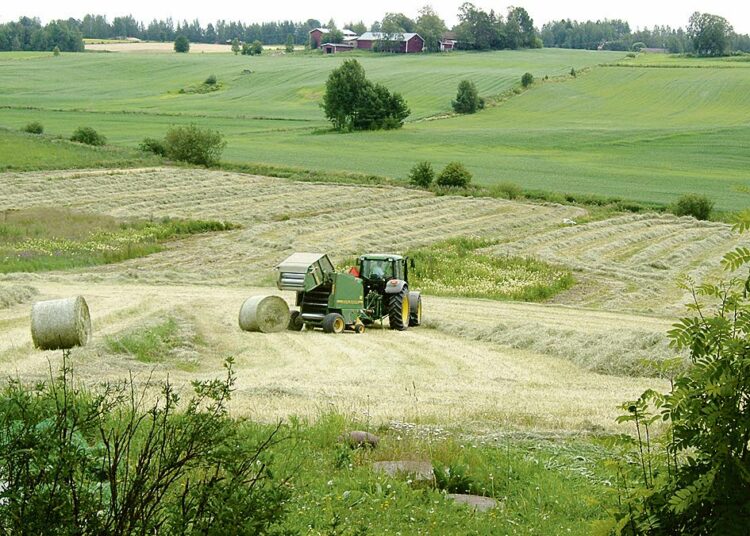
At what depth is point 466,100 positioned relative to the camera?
102 metres

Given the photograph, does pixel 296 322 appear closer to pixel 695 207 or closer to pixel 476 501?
pixel 476 501

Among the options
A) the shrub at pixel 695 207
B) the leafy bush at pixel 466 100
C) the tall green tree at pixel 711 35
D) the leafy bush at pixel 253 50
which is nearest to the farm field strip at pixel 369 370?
the shrub at pixel 695 207

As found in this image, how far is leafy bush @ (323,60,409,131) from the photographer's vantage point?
3474 inches

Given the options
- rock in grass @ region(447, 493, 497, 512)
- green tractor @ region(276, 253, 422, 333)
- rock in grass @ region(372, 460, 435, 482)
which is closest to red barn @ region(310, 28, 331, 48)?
green tractor @ region(276, 253, 422, 333)

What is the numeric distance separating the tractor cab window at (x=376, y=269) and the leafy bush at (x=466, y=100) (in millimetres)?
77407

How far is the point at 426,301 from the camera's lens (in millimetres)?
29016

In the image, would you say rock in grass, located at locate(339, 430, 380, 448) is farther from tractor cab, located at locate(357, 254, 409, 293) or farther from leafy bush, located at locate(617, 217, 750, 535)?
tractor cab, located at locate(357, 254, 409, 293)

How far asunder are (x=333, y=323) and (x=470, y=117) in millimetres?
77918

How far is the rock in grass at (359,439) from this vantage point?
1103 cm

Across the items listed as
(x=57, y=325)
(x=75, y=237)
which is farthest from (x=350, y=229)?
(x=57, y=325)

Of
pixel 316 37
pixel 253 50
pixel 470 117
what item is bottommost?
pixel 470 117

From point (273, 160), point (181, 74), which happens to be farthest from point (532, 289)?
point (181, 74)

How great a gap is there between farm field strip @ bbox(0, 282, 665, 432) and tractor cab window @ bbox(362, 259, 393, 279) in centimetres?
176

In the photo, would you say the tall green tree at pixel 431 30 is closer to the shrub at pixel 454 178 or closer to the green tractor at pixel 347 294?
the shrub at pixel 454 178
